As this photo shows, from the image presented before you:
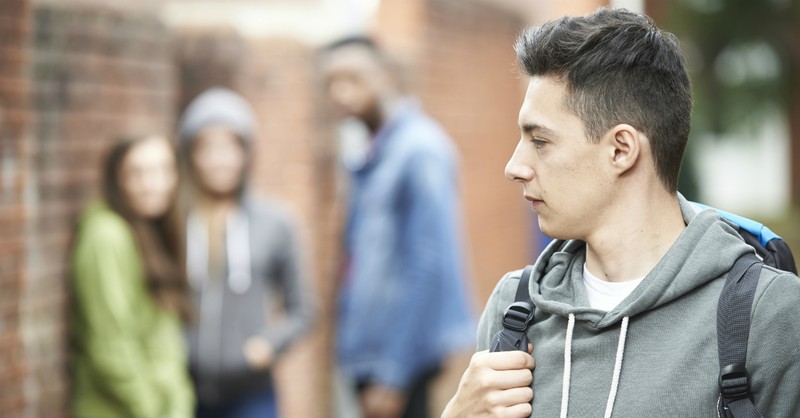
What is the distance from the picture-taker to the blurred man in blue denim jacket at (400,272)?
5594 millimetres

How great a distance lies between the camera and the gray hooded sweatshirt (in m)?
2.13

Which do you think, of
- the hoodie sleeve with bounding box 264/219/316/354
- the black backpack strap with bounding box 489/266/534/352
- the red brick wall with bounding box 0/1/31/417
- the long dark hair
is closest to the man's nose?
the black backpack strap with bounding box 489/266/534/352

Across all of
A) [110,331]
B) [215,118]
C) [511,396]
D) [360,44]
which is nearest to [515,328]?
[511,396]

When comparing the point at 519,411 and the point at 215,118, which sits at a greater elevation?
the point at 215,118

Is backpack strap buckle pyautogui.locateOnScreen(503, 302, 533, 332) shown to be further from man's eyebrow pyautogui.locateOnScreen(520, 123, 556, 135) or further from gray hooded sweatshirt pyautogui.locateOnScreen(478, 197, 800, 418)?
man's eyebrow pyautogui.locateOnScreen(520, 123, 556, 135)

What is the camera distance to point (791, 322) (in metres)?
2.13

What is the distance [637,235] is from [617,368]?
29 cm

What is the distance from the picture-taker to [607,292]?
2.38 metres

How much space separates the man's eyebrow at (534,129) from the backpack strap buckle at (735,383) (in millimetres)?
572

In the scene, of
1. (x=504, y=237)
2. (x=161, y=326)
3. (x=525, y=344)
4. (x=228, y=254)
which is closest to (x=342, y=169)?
(x=228, y=254)

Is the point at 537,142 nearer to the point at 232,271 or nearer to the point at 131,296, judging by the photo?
the point at 131,296

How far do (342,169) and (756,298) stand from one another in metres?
5.80

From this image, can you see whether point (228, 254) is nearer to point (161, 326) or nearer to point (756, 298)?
point (161, 326)

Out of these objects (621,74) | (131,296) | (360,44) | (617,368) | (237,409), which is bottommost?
(237,409)
